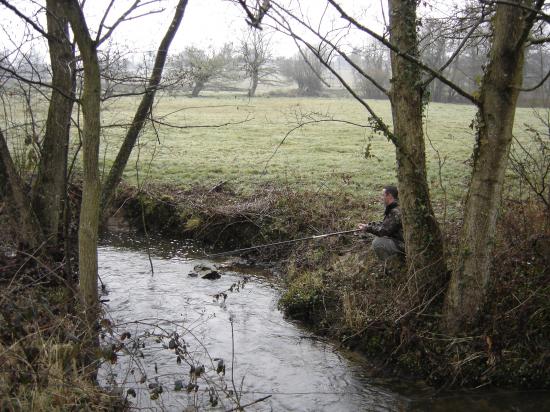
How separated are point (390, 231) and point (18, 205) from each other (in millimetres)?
5905

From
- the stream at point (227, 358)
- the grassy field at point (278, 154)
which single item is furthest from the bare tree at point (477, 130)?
the grassy field at point (278, 154)

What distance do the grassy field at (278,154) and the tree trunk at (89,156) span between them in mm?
4525

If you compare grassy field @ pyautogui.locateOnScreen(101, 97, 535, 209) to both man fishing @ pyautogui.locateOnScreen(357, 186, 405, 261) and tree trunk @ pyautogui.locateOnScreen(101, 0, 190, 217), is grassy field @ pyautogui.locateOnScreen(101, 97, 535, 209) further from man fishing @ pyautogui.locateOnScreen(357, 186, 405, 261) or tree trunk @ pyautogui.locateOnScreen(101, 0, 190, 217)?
man fishing @ pyautogui.locateOnScreen(357, 186, 405, 261)

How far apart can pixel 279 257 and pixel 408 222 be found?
15.7ft

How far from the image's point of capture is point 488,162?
6477 millimetres

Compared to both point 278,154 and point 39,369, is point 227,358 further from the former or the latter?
point 278,154

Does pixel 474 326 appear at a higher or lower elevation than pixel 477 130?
lower

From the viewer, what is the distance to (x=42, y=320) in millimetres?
5723

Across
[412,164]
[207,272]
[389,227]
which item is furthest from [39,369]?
[207,272]

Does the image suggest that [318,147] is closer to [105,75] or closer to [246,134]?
[246,134]

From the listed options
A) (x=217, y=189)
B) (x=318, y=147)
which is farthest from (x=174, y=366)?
(x=318, y=147)

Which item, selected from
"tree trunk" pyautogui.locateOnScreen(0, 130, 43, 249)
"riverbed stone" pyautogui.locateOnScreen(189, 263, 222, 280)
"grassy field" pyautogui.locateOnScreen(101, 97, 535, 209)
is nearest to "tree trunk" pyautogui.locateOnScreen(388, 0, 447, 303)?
"grassy field" pyautogui.locateOnScreen(101, 97, 535, 209)

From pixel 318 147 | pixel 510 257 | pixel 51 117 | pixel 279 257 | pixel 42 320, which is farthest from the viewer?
pixel 318 147

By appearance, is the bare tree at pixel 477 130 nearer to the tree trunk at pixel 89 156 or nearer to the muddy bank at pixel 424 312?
the muddy bank at pixel 424 312
